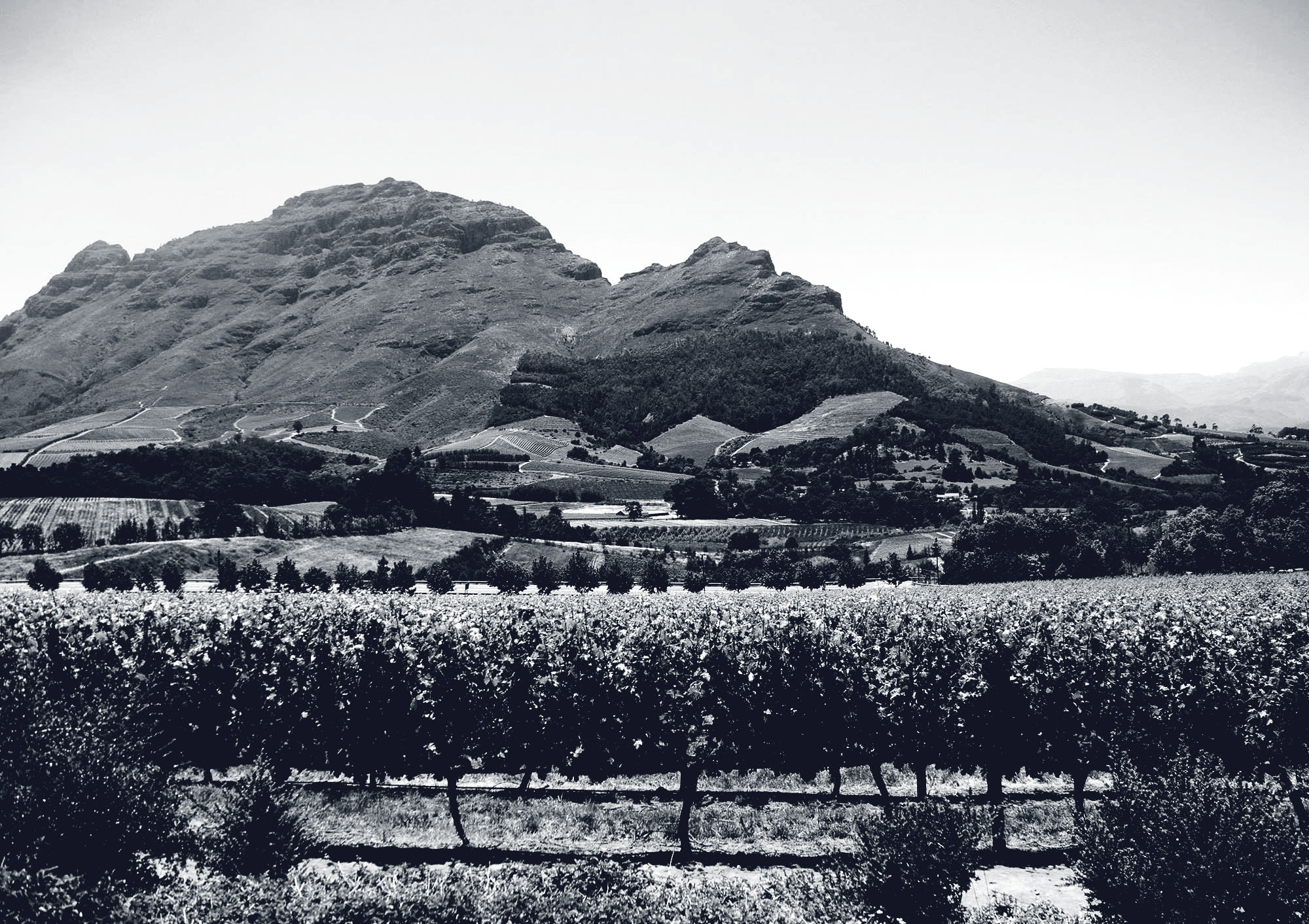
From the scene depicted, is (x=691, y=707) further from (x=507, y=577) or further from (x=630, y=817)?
(x=507, y=577)

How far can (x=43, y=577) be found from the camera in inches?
2813

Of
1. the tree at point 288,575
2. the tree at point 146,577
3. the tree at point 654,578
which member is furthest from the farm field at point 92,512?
the tree at point 654,578

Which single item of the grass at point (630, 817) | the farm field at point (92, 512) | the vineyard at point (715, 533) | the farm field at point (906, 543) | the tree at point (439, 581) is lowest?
the farm field at point (906, 543)

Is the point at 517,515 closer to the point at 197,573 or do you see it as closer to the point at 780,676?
the point at 197,573

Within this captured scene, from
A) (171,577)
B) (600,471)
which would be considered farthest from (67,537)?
(600,471)

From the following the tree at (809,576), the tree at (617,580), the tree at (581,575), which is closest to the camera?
the tree at (617,580)

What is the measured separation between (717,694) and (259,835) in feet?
38.2

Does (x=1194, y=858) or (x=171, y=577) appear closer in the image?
(x=1194, y=858)

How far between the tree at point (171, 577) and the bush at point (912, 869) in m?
66.7

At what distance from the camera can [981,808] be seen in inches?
822

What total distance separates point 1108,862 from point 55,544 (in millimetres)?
116870

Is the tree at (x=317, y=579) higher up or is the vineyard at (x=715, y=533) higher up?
the tree at (x=317, y=579)

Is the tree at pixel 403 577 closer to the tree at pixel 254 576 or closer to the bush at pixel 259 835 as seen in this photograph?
the tree at pixel 254 576

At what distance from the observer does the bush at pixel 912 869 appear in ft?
41.4
